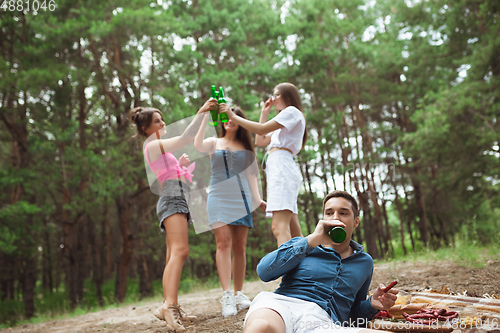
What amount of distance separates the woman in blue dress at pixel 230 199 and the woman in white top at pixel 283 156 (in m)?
0.30

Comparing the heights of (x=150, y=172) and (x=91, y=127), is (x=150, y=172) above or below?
below

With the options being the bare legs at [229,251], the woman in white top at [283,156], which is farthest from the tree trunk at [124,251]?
the woman in white top at [283,156]

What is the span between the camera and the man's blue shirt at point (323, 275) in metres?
1.86

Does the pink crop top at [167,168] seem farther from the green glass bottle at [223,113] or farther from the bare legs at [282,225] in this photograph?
the bare legs at [282,225]

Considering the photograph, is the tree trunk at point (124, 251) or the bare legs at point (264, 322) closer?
the bare legs at point (264, 322)

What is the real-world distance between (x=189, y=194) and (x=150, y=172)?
39 cm

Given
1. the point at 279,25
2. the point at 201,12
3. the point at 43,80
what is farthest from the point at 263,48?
the point at 43,80

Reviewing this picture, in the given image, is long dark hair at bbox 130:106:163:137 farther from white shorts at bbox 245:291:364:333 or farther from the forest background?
the forest background

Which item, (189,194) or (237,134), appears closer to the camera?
(189,194)

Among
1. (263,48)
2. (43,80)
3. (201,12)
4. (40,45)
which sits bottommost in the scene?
(43,80)

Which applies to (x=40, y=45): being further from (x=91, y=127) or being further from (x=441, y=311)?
(x=441, y=311)

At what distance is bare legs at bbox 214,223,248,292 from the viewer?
10.7 ft

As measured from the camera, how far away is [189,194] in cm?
323

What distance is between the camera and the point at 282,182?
308cm
